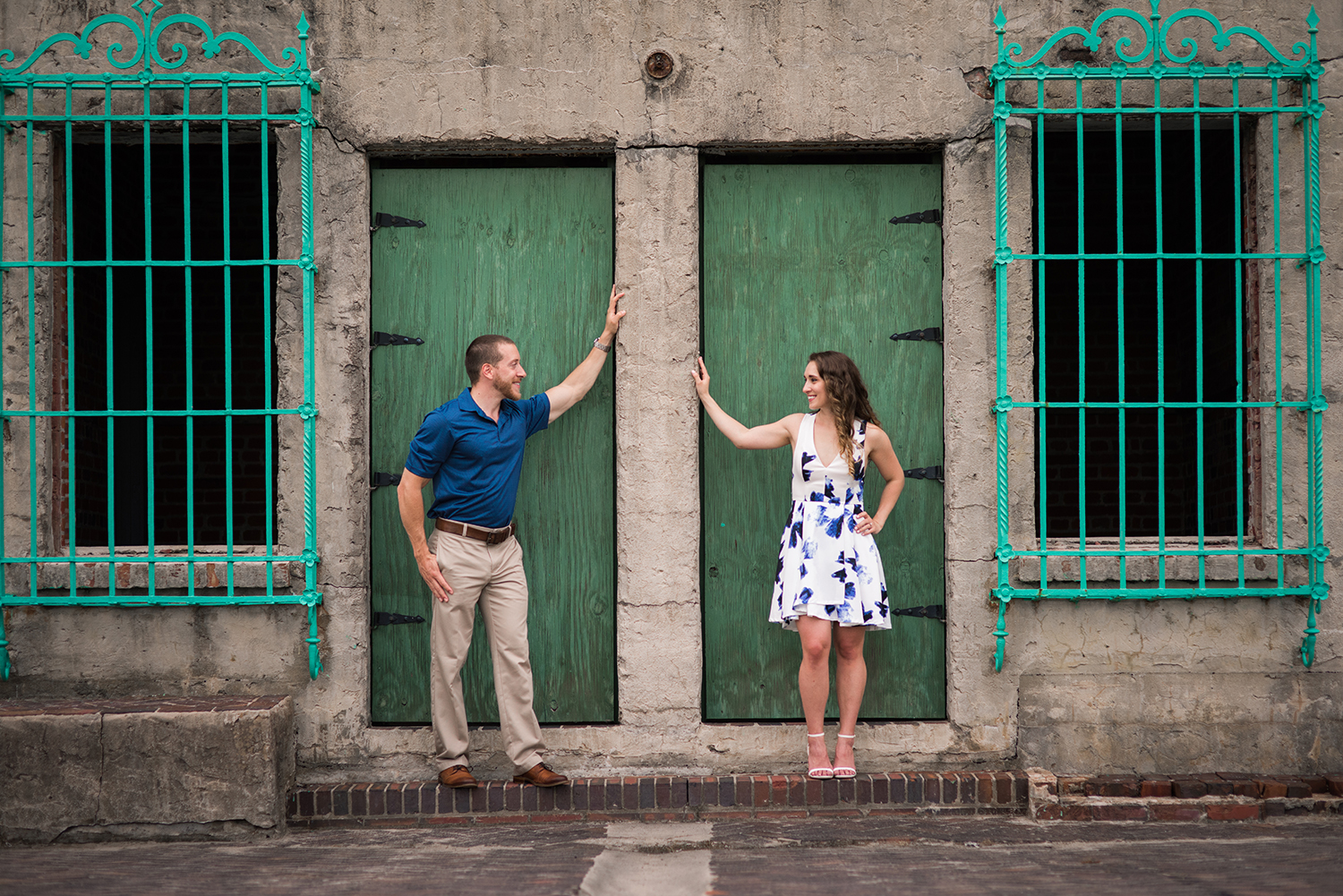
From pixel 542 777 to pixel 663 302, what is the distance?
81.9 inches

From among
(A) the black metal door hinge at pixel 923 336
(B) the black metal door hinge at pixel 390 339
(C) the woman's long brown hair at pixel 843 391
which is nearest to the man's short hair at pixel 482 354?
(B) the black metal door hinge at pixel 390 339

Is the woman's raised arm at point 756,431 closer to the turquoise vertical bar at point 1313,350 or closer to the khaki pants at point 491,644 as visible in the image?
the khaki pants at point 491,644

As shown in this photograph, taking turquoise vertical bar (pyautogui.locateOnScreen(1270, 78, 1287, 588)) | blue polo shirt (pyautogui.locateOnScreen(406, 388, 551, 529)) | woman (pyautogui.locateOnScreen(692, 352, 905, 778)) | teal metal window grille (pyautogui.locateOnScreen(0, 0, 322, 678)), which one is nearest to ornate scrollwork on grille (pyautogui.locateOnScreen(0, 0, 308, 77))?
teal metal window grille (pyautogui.locateOnScreen(0, 0, 322, 678))

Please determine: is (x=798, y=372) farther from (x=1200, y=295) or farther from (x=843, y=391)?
(x=1200, y=295)

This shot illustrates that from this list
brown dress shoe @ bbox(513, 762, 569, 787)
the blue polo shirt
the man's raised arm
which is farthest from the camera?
the man's raised arm

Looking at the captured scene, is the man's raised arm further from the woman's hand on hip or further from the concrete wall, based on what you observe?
the woman's hand on hip

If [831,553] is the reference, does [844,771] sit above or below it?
below

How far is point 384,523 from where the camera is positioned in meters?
4.82

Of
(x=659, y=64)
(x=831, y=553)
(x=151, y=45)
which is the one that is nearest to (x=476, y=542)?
(x=831, y=553)

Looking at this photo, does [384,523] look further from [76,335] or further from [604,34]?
[604,34]

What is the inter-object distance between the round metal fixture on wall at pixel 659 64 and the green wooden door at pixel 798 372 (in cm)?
53

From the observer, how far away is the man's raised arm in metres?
4.61

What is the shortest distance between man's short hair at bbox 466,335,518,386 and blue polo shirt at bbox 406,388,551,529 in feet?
0.32

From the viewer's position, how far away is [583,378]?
4637mm
